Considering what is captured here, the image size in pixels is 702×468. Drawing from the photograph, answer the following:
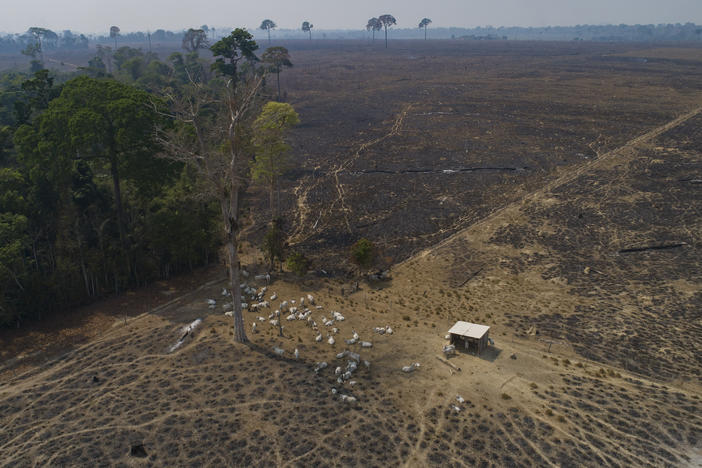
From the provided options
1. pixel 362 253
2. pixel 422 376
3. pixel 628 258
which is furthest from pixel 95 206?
pixel 628 258

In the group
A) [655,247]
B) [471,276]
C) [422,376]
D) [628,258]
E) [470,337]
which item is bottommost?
[471,276]

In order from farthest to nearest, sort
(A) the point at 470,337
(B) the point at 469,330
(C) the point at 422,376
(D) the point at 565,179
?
(D) the point at 565,179 < (B) the point at 469,330 < (A) the point at 470,337 < (C) the point at 422,376

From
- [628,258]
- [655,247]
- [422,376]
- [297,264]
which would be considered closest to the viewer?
[422,376]

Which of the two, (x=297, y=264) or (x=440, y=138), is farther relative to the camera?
(x=440, y=138)

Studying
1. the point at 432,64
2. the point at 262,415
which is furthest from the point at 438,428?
the point at 432,64

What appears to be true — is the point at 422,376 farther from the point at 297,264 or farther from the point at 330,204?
the point at 330,204

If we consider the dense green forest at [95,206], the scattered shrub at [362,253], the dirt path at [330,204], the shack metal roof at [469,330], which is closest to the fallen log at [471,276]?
the scattered shrub at [362,253]

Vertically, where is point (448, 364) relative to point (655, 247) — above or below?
below
